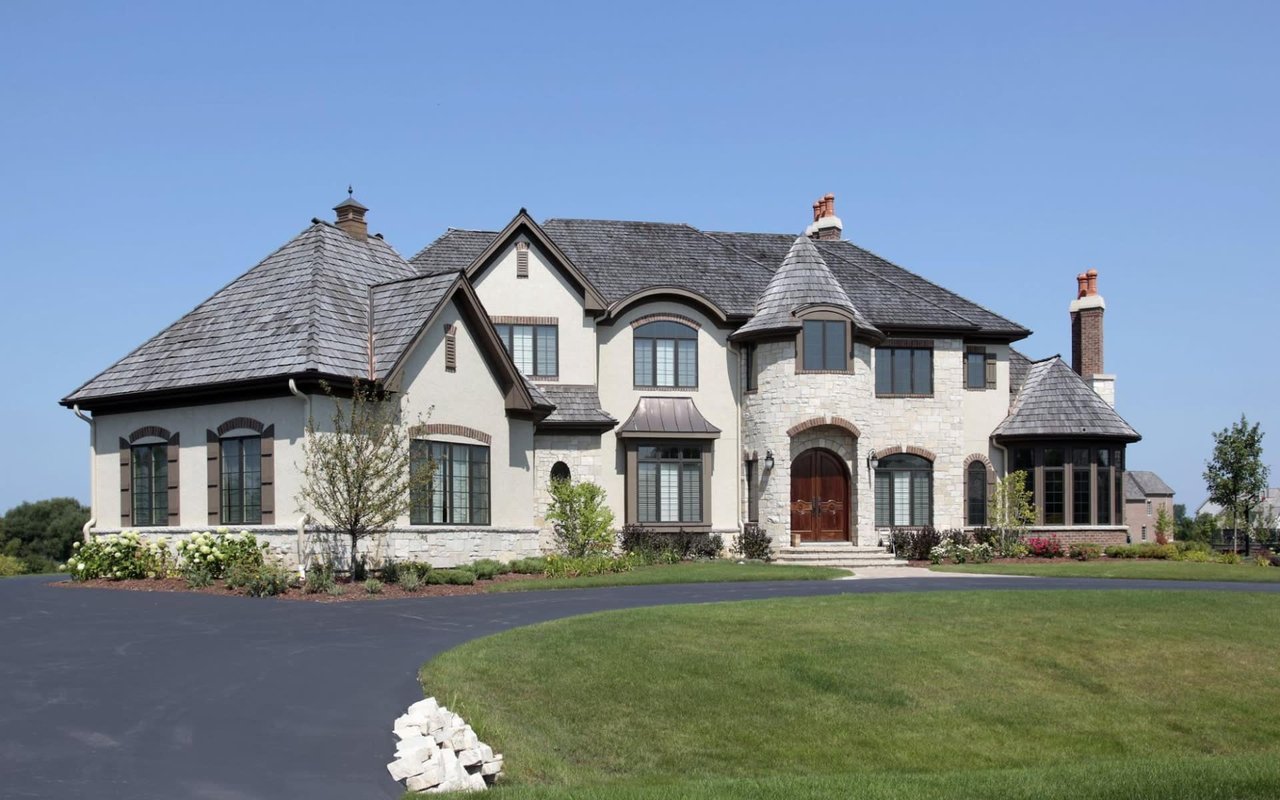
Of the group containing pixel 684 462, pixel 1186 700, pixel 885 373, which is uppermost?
pixel 885 373

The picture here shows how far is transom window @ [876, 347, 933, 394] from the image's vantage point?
35.1 meters

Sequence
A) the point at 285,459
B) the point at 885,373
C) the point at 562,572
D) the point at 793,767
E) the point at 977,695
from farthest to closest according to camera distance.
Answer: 1. the point at 885,373
2. the point at 562,572
3. the point at 285,459
4. the point at 977,695
5. the point at 793,767

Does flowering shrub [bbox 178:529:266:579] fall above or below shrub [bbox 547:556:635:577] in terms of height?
above

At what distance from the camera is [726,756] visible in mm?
12164

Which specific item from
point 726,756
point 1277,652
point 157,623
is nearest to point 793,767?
point 726,756

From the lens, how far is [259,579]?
21.2 m

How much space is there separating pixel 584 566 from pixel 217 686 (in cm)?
1495

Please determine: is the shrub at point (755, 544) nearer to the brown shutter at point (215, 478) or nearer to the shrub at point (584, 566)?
the shrub at point (584, 566)

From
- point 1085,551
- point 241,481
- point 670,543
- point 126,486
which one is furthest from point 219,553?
point 1085,551

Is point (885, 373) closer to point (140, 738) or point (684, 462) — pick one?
point (684, 462)

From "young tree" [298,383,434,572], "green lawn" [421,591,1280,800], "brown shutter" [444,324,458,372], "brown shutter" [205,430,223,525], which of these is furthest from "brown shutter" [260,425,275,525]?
"green lawn" [421,591,1280,800]

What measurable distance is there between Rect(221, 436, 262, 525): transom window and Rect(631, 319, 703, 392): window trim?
1203 cm

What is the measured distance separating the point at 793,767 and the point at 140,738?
234 inches

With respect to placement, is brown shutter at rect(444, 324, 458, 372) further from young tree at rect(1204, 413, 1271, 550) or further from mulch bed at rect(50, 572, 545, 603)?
young tree at rect(1204, 413, 1271, 550)
